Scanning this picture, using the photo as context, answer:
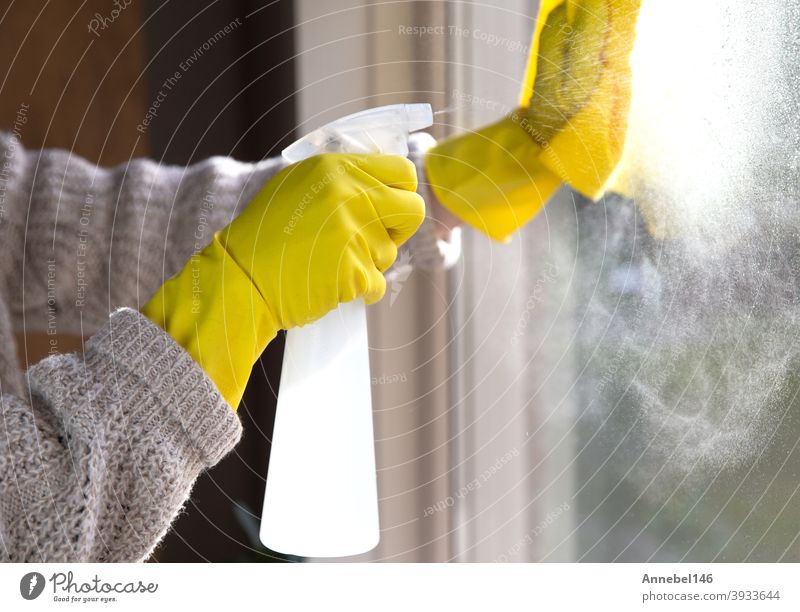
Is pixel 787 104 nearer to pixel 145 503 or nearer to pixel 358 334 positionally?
pixel 358 334

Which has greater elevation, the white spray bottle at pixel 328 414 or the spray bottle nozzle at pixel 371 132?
the spray bottle nozzle at pixel 371 132

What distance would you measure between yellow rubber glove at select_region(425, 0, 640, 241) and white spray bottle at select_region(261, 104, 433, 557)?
5cm

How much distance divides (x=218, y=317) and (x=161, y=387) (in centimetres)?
5

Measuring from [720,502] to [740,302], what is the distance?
0.12 m

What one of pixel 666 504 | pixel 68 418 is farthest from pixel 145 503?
pixel 666 504

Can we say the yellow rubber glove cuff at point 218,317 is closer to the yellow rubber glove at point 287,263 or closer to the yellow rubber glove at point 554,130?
the yellow rubber glove at point 287,263

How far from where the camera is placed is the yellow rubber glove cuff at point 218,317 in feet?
1.30

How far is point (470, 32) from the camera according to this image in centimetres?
42

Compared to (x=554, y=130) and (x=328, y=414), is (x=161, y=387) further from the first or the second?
(x=554, y=130)

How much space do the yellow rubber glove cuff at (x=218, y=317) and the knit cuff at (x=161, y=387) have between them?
0.05ft

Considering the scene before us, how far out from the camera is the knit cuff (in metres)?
0.37

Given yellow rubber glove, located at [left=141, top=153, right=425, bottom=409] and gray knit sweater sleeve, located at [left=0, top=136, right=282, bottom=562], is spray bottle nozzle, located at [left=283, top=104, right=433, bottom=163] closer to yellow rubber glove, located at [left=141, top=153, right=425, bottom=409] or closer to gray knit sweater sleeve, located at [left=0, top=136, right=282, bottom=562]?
yellow rubber glove, located at [left=141, top=153, right=425, bottom=409]
